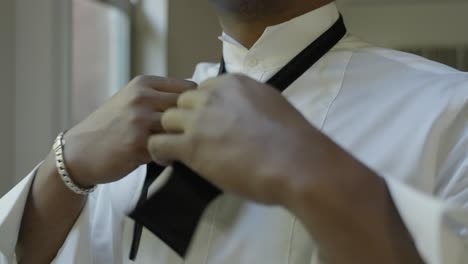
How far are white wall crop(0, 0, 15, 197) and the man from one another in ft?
1.08

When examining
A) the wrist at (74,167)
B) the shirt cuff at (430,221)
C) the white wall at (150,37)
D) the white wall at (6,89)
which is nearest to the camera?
the shirt cuff at (430,221)

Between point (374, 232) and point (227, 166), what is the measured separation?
127 mm

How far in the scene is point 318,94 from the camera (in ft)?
2.64

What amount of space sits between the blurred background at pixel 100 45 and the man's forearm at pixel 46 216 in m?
0.35

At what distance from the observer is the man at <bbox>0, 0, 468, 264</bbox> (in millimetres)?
549

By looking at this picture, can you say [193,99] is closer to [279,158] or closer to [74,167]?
[279,158]

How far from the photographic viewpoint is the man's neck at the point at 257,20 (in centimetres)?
85

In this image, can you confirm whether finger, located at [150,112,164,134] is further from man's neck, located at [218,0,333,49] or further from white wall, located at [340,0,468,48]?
white wall, located at [340,0,468,48]

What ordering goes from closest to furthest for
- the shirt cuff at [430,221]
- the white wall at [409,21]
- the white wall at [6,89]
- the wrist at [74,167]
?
1. the shirt cuff at [430,221]
2. the wrist at [74,167]
3. the white wall at [6,89]
4. the white wall at [409,21]

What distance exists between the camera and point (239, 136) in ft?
1.84

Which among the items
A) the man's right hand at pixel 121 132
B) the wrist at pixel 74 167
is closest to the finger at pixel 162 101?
the man's right hand at pixel 121 132

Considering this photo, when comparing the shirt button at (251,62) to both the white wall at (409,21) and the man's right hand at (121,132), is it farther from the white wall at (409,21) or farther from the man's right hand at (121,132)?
the white wall at (409,21)

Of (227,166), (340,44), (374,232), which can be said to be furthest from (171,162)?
(340,44)

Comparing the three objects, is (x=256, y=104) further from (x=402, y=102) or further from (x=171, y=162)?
(x=402, y=102)
